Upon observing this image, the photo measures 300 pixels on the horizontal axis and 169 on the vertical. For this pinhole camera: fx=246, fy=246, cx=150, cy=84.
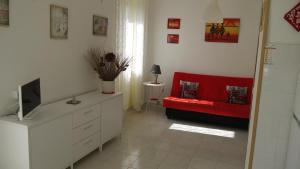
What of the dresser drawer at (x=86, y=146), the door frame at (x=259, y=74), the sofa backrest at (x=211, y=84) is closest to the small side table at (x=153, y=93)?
the sofa backrest at (x=211, y=84)

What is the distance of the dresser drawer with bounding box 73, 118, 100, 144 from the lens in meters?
2.76

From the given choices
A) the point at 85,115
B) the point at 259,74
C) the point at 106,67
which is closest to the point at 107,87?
the point at 106,67

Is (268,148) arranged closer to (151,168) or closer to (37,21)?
(151,168)

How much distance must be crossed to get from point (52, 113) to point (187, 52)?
3.47 metres

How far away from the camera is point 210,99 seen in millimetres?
4926

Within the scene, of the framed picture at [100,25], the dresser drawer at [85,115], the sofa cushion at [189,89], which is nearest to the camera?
the dresser drawer at [85,115]

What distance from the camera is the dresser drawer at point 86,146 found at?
2790 mm

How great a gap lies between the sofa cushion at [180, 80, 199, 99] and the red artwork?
3.16 m

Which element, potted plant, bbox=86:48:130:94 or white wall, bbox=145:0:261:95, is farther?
white wall, bbox=145:0:261:95

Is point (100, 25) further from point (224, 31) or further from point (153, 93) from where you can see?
point (224, 31)

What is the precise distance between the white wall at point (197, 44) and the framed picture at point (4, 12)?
139 inches

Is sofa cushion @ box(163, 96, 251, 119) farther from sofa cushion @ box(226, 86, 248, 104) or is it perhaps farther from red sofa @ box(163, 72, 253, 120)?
sofa cushion @ box(226, 86, 248, 104)

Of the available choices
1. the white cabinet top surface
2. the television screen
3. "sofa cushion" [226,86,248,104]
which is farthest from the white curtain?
the television screen

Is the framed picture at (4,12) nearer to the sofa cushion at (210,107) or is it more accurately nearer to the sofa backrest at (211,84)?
the sofa cushion at (210,107)
